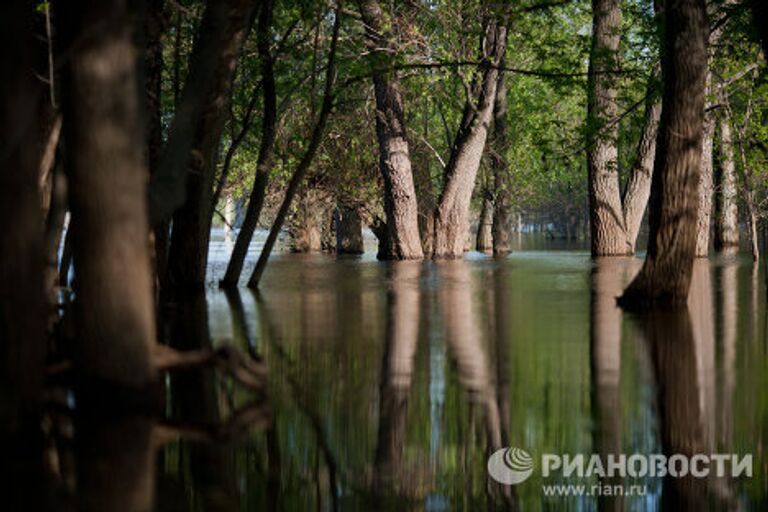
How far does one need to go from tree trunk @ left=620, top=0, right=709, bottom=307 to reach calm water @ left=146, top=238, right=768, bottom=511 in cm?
97

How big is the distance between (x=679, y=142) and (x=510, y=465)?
32.7ft

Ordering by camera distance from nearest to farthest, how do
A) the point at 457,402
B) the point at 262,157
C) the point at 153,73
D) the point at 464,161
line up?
the point at 457,402 → the point at 153,73 → the point at 262,157 → the point at 464,161

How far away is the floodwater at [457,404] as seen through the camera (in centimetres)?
650

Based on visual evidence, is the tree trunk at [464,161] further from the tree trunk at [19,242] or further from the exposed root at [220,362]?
the tree trunk at [19,242]

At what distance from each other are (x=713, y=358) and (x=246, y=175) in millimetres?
35520

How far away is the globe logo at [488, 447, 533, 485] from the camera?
6.88 m

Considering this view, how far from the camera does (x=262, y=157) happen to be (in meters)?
23.6

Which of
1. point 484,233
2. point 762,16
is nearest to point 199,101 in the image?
point 762,16

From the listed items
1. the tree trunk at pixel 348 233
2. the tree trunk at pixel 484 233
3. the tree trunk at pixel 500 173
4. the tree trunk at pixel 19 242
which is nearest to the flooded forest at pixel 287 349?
the tree trunk at pixel 19 242


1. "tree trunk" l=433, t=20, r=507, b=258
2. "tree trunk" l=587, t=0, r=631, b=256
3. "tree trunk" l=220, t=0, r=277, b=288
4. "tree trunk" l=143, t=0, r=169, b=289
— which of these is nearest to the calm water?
"tree trunk" l=143, t=0, r=169, b=289

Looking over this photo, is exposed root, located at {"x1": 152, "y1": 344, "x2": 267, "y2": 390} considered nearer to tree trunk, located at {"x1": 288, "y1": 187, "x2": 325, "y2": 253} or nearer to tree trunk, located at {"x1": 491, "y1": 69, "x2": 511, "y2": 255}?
tree trunk, located at {"x1": 491, "y1": 69, "x2": 511, "y2": 255}

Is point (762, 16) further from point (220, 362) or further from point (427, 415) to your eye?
point (220, 362)

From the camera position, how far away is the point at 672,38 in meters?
16.2

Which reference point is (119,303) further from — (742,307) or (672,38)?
(742,307)
